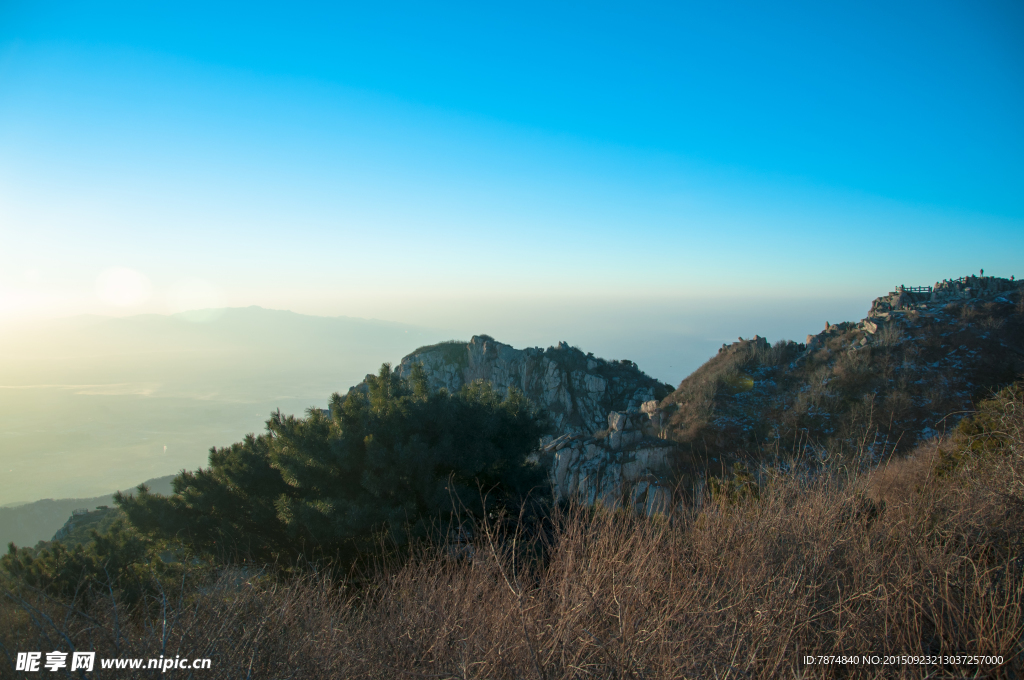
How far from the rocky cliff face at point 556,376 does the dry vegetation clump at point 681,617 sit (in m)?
20.0

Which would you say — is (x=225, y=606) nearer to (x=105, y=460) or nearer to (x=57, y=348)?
(x=105, y=460)

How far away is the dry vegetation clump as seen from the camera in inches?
96.0

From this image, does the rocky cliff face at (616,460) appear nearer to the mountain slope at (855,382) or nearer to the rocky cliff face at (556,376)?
the mountain slope at (855,382)

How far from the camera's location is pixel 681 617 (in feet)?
8.43

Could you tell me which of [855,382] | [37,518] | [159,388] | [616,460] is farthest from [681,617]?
[159,388]

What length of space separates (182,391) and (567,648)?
107m

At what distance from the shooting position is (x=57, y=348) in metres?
112

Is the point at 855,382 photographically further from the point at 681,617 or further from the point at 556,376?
the point at 681,617

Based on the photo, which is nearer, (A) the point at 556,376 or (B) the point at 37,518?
(A) the point at 556,376

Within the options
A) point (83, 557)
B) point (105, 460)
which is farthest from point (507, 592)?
point (105, 460)

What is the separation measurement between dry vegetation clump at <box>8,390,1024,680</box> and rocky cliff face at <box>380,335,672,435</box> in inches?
789

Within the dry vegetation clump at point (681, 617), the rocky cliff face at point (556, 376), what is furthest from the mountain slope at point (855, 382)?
the dry vegetation clump at point (681, 617)

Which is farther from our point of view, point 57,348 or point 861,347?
point 57,348

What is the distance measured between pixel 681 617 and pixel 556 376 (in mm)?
23540
